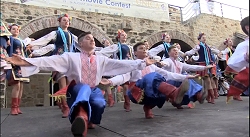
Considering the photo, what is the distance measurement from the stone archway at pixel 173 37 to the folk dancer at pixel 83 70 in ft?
21.2

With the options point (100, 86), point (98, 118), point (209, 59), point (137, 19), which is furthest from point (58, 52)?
point (137, 19)

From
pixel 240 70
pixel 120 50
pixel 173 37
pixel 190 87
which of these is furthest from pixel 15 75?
pixel 173 37

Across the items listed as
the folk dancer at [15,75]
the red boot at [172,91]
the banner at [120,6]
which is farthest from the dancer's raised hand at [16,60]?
the banner at [120,6]

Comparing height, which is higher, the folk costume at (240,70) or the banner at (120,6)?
the banner at (120,6)

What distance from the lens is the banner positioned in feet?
24.3

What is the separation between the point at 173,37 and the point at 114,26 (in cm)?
237

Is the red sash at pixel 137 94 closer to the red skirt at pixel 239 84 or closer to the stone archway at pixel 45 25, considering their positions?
the red skirt at pixel 239 84

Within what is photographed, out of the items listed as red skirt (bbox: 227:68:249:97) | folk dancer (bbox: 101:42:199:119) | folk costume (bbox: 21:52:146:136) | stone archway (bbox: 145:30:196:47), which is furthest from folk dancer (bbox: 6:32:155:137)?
stone archway (bbox: 145:30:196:47)

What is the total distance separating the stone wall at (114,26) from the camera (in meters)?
6.94

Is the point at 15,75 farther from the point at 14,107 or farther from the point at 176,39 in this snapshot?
the point at 176,39

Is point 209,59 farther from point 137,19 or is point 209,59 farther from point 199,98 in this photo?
point 137,19

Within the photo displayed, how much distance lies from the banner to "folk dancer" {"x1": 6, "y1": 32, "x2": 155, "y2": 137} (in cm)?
526

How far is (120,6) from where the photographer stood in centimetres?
856

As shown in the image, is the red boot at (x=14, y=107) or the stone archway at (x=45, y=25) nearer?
the red boot at (x=14, y=107)
